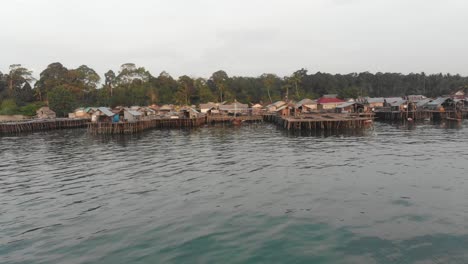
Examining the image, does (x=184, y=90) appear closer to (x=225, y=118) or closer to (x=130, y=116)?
(x=225, y=118)

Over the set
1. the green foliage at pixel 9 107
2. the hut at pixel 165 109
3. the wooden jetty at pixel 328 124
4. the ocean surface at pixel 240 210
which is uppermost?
the green foliage at pixel 9 107

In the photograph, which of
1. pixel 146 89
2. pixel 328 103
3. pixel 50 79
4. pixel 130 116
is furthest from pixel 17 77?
pixel 328 103

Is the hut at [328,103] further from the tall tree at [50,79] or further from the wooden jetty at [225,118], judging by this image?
the tall tree at [50,79]

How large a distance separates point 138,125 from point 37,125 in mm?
26351

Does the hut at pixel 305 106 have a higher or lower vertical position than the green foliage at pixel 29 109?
lower

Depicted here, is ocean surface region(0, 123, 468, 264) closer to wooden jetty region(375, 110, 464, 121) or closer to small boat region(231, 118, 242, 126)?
small boat region(231, 118, 242, 126)

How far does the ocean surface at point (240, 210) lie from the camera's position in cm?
1087

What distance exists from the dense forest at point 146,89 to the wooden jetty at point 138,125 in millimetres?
38738

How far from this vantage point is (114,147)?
37.8 m

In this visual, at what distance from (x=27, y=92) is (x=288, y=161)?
114m

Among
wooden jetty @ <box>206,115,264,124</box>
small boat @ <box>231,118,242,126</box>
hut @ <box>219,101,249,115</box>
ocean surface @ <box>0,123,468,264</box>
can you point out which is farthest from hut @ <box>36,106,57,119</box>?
ocean surface @ <box>0,123,468,264</box>

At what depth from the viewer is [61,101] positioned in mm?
90438

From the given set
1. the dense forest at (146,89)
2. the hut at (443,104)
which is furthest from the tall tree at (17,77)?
the hut at (443,104)

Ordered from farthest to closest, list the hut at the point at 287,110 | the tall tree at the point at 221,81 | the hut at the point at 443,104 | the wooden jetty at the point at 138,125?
the tall tree at the point at 221,81 → the hut at the point at 287,110 → the hut at the point at 443,104 → the wooden jetty at the point at 138,125
